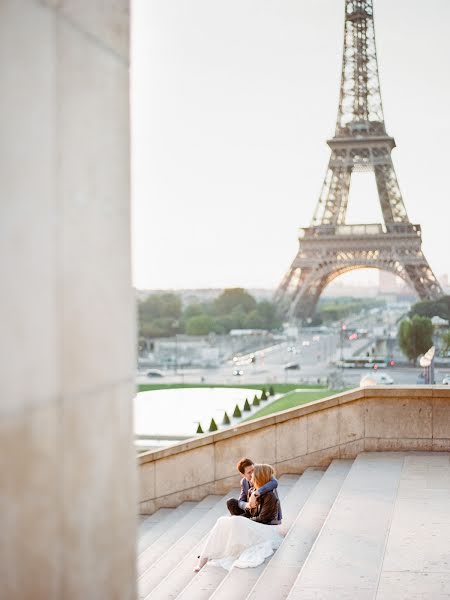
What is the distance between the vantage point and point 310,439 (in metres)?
10.3

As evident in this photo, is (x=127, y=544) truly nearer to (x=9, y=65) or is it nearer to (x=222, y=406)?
(x=9, y=65)

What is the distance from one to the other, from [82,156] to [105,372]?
2.58 feet

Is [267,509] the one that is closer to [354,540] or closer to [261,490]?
[261,490]

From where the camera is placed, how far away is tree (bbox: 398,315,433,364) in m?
55.8

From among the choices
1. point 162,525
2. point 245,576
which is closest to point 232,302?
point 162,525

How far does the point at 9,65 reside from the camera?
2.55m

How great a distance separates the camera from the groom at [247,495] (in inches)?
297

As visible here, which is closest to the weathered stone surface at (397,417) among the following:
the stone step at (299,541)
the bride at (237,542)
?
the stone step at (299,541)

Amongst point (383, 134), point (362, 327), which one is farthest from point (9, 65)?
point (362, 327)

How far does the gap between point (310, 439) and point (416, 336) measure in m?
47.9

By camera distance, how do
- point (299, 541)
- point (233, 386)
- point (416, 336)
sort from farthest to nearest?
point (416, 336), point (233, 386), point (299, 541)

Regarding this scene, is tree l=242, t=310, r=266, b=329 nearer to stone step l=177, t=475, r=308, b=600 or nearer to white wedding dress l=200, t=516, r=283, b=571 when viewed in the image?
white wedding dress l=200, t=516, r=283, b=571

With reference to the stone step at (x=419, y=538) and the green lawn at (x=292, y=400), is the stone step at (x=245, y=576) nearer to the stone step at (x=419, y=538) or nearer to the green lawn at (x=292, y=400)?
the stone step at (x=419, y=538)

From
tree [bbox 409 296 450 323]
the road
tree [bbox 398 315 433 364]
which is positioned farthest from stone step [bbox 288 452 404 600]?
tree [bbox 409 296 450 323]
